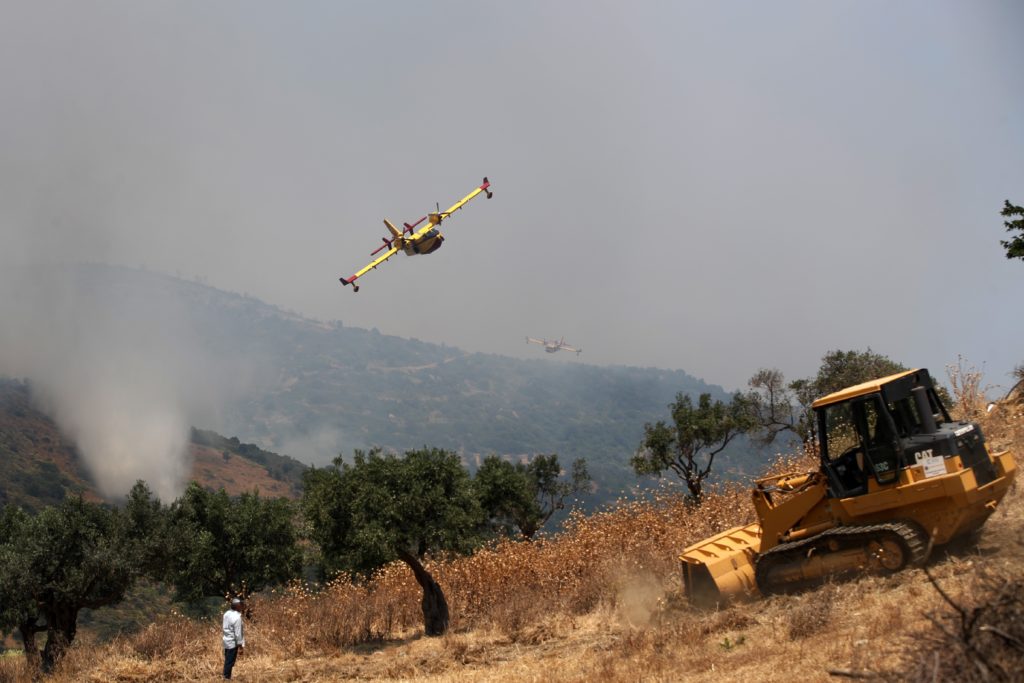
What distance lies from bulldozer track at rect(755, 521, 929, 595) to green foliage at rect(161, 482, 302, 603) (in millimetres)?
31103

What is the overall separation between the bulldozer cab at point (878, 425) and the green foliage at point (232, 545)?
32750 millimetres

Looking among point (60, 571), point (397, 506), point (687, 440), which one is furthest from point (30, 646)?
point (687, 440)

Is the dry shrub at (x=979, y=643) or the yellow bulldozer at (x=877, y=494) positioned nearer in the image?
the dry shrub at (x=979, y=643)

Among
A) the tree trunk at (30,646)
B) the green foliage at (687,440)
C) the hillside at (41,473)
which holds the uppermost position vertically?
the hillside at (41,473)

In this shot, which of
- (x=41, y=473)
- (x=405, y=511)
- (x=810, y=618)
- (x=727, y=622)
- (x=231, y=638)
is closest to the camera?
(x=810, y=618)

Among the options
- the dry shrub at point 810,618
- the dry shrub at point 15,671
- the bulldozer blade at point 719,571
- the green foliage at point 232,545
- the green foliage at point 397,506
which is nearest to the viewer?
the dry shrub at point 810,618

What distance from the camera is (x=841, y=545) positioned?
12.9 m

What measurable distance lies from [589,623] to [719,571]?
11.4ft

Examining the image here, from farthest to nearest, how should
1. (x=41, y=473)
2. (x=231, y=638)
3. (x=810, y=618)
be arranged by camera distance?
(x=41, y=473), (x=231, y=638), (x=810, y=618)

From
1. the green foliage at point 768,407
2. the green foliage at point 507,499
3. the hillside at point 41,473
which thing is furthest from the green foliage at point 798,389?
the hillside at point 41,473

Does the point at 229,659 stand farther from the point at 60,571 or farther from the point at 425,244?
the point at 425,244

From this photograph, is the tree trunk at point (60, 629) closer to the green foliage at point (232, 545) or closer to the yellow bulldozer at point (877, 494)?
the green foliage at point (232, 545)

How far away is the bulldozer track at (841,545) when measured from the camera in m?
11.8

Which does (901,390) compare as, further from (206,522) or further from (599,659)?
(206,522)
